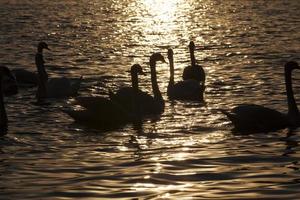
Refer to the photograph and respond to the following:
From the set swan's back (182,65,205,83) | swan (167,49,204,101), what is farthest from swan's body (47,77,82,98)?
swan's back (182,65,205,83)

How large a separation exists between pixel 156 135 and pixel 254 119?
2200 mm

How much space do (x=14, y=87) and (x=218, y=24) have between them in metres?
31.8

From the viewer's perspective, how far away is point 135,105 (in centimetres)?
2178

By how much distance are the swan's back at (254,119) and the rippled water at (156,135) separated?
34cm

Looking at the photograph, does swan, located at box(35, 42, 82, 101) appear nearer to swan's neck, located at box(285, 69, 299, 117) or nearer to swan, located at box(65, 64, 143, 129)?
swan, located at box(65, 64, 143, 129)

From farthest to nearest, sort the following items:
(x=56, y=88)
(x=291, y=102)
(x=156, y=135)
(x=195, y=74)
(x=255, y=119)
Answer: (x=195, y=74) < (x=56, y=88) < (x=291, y=102) < (x=255, y=119) < (x=156, y=135)

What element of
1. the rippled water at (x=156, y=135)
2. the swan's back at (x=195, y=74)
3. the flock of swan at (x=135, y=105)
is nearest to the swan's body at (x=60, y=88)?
the flock of swan at (x=135, y=105)

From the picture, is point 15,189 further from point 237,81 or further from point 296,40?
point 296,40

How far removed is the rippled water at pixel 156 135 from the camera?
14.4 meters

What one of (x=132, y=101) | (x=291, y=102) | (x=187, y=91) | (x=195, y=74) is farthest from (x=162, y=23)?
(x=291, y=102)

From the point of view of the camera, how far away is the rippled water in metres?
14.4

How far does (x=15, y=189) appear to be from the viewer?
47.1 feet

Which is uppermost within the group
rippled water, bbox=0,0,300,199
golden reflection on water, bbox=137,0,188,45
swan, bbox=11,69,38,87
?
golden reflection on water, bbox=137,0,188,45

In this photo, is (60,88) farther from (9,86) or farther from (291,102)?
(291,102)
